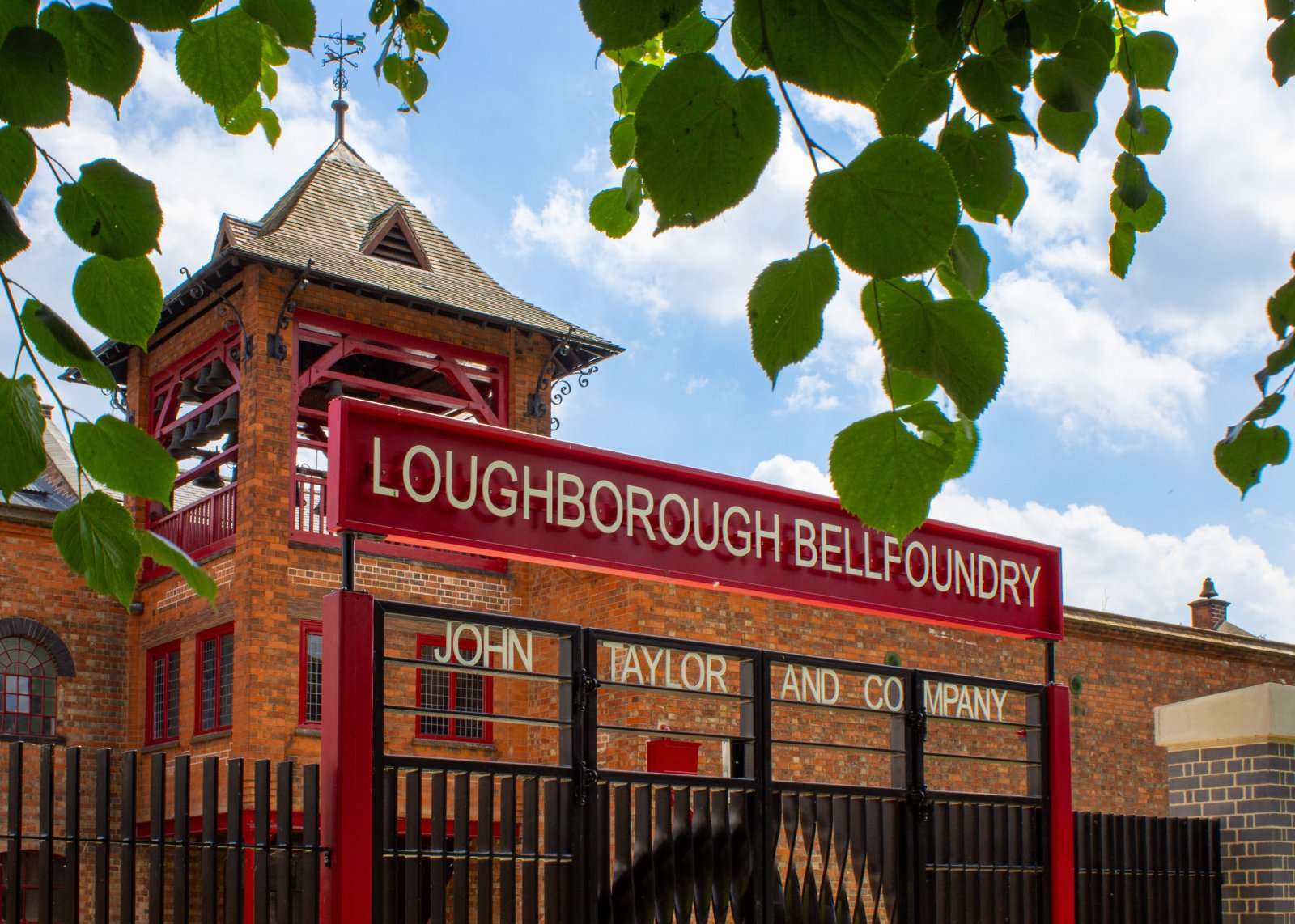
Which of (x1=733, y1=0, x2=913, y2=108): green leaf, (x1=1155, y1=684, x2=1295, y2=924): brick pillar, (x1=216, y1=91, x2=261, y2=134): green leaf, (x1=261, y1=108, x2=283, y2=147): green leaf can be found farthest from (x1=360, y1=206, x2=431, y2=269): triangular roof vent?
(x1=733, y1=0, x2=913, y2=108): green leaf

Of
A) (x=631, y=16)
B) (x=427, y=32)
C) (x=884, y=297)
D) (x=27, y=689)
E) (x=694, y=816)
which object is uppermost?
(x=427, y=32)

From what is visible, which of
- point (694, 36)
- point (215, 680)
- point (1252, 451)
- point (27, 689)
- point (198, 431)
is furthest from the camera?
point (198, 431)

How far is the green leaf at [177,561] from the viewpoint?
1.70 meters

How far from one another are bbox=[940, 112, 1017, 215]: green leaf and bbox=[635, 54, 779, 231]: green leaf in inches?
21.9

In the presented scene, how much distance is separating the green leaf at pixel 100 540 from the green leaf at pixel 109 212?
0.31m

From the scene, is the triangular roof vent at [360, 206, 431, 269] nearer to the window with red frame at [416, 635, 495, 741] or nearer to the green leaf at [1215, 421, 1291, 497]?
the window with red frame at [416, 635, 495, 741]

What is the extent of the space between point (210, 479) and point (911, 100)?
1731 cm

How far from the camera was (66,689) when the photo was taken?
56.2 ft

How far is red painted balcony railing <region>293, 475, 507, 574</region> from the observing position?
54.4ft

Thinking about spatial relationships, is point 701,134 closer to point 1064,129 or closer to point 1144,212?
point 1064,129

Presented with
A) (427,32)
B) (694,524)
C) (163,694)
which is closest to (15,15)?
(427,32)

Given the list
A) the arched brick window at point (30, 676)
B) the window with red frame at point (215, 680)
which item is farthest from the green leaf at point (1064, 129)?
the arched brick window at point (30, 676)

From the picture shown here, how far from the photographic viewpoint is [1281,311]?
238 cm

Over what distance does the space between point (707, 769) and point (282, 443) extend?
21.5ft
